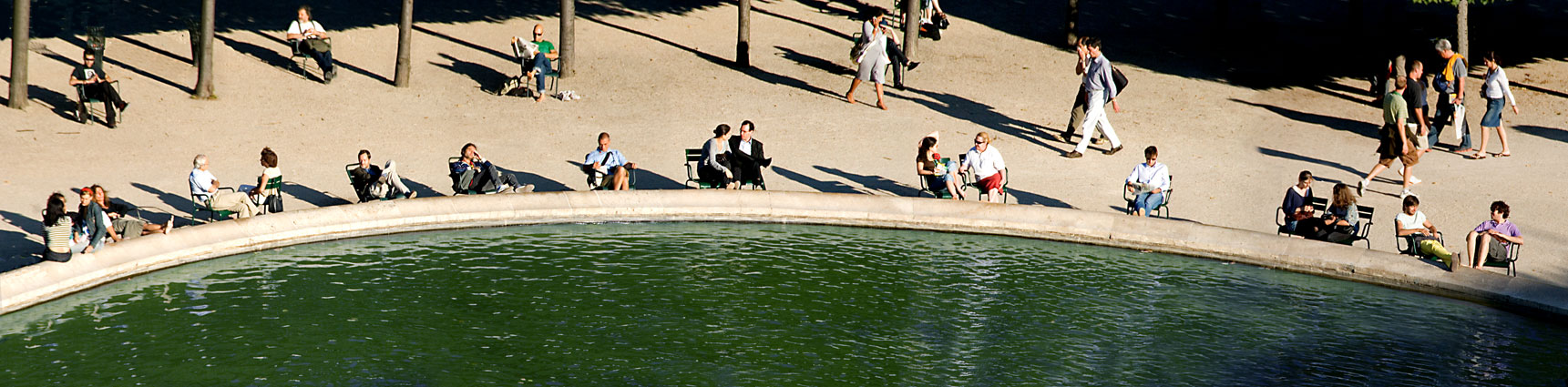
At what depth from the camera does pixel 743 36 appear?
29188 millimetres

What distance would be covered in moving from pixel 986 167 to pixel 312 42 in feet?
44.1

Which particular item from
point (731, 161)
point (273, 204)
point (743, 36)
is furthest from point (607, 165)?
point (743, 36)

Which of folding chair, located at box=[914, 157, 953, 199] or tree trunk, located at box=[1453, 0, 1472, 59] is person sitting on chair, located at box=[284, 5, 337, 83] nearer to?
folding chair, located at box=[914, 157, 953, 199]

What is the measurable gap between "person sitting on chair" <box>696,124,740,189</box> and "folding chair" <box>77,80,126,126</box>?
31.6ft

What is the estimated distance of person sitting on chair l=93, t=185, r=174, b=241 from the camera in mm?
16111

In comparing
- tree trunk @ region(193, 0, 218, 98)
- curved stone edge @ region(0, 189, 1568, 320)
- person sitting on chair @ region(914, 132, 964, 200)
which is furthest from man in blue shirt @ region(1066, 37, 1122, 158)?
tree trunk @ region(193, 0, 218, 98)

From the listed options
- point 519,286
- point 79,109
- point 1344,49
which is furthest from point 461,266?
point 1344,49

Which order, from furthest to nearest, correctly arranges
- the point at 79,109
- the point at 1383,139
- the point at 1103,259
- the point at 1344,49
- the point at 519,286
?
the point at 1344,49 < the point at 79,109 < the point at 1383,139 < the point at 1103,259 < the point at 519,286

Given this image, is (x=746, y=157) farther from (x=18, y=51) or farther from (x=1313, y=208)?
(x=18, y=51)

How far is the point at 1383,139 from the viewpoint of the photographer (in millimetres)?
21344

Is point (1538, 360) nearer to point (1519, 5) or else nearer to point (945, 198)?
point (945, 198)

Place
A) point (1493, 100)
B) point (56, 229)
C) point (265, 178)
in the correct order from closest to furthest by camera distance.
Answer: point (56, 229)
point (265, 178)
point (1493, 100)

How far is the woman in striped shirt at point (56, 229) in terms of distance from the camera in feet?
49.4

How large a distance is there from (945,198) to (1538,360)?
A: 748 centimetres
